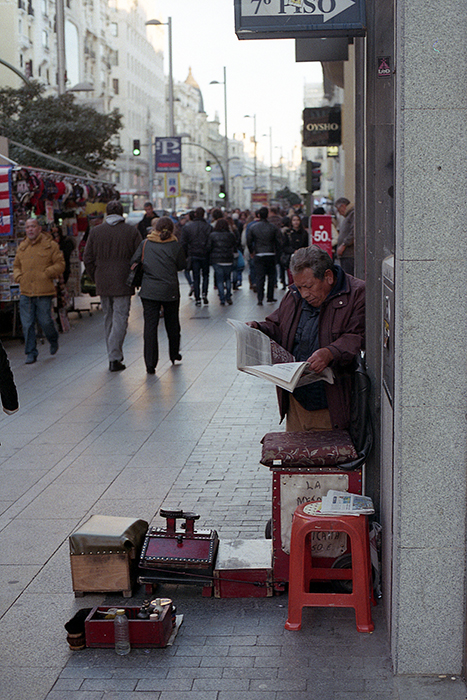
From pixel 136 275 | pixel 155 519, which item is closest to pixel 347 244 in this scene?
pixel 136 275

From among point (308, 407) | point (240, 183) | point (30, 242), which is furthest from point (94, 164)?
point (240, 183)

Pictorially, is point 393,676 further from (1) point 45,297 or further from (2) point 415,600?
(1) point 45,297

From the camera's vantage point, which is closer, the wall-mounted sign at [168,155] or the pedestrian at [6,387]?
the pedestrian at [6,387]

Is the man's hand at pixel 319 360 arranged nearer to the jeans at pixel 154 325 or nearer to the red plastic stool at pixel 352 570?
the red plastic stool at pixel 352 570

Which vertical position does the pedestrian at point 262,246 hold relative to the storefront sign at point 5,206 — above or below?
below

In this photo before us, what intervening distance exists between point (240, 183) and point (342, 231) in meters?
158

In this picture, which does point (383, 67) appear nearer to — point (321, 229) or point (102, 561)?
point (102, 561)

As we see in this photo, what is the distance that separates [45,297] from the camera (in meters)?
12.5

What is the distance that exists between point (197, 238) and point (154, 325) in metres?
7.30

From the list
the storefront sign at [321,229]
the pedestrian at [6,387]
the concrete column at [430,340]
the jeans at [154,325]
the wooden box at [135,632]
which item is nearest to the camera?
the concrete column at [430,340]

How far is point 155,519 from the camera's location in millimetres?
5926

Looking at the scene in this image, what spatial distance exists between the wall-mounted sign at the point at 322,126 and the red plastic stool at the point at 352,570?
19.1 meters

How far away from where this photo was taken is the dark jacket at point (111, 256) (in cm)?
1161

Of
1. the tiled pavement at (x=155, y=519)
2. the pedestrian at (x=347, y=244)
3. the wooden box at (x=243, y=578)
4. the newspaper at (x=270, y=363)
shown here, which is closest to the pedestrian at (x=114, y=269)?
the tiled pavement at (x=155, y=519)
